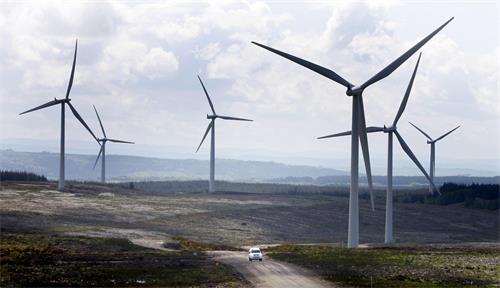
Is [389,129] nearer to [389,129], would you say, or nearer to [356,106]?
[389,129]

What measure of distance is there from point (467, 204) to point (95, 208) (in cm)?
9950

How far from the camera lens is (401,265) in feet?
227

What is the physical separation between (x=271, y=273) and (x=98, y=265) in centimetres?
1358

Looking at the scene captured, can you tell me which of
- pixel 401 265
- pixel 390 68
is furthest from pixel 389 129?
pixel 401 265

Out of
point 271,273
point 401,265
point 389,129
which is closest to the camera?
point 271,273

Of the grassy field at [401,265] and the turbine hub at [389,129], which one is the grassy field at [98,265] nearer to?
the grassy field at [401,265]

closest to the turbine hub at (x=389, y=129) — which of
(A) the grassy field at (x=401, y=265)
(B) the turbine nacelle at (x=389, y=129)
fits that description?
(B) the turbine nacelle at (x=389, y=129)

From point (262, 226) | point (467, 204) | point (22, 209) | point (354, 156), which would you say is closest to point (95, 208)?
point (22, 209)

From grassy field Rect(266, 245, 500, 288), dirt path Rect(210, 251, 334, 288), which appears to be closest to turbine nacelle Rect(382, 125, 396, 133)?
grassy field Rect(266, 245, 500, 288)

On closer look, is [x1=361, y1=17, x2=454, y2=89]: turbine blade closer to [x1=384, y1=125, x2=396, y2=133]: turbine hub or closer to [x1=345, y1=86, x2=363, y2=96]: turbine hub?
[x1=345, y1=86, x2=363, y2=96]: turbine hub

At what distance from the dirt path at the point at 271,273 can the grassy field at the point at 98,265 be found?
4.40 ft

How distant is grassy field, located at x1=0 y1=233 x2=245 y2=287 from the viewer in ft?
180

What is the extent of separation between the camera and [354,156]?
8050 centimetres

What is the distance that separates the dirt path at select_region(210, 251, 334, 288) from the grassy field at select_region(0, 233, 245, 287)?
4.40 feet
